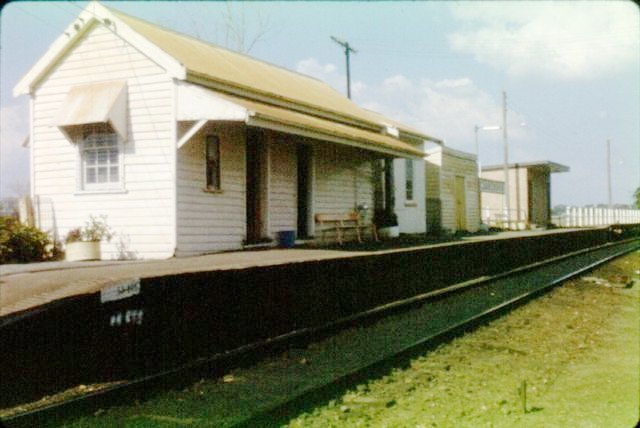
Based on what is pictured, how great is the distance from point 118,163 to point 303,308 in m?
5.06

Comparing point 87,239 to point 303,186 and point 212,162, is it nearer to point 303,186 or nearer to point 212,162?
point 212,162

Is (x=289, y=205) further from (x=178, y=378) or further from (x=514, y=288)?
(x=178, y=378)

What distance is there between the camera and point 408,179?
21953mm

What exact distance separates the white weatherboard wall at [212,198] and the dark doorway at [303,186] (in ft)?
8.08

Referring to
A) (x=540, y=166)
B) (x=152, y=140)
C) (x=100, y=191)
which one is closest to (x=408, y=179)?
(x=152, y=140)

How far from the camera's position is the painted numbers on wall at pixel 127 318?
589 cm

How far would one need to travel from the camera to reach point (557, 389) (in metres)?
6.09

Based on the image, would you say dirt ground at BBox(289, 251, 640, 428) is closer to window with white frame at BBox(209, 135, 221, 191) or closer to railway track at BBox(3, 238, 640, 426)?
railway track at BBox(3, 238, 640, 426)

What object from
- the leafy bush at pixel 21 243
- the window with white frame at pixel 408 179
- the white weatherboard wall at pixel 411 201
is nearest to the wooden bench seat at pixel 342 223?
the white weatherboard wall at pixel 411 201

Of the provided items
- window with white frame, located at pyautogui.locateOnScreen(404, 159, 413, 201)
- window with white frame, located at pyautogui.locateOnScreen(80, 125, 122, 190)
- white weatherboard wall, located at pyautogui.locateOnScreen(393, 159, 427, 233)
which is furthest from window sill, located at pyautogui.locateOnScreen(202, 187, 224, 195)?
window with white frame, located at pyautogui.locateOnScreen(404, 159, 413, 201)

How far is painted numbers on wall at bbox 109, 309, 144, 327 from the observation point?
19.3 ft

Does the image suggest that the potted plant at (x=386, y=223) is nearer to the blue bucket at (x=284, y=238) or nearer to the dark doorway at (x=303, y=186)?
the dark doorway at (x=303, y=186)

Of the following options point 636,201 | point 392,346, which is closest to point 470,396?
point 392,346

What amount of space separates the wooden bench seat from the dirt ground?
6.23 m
